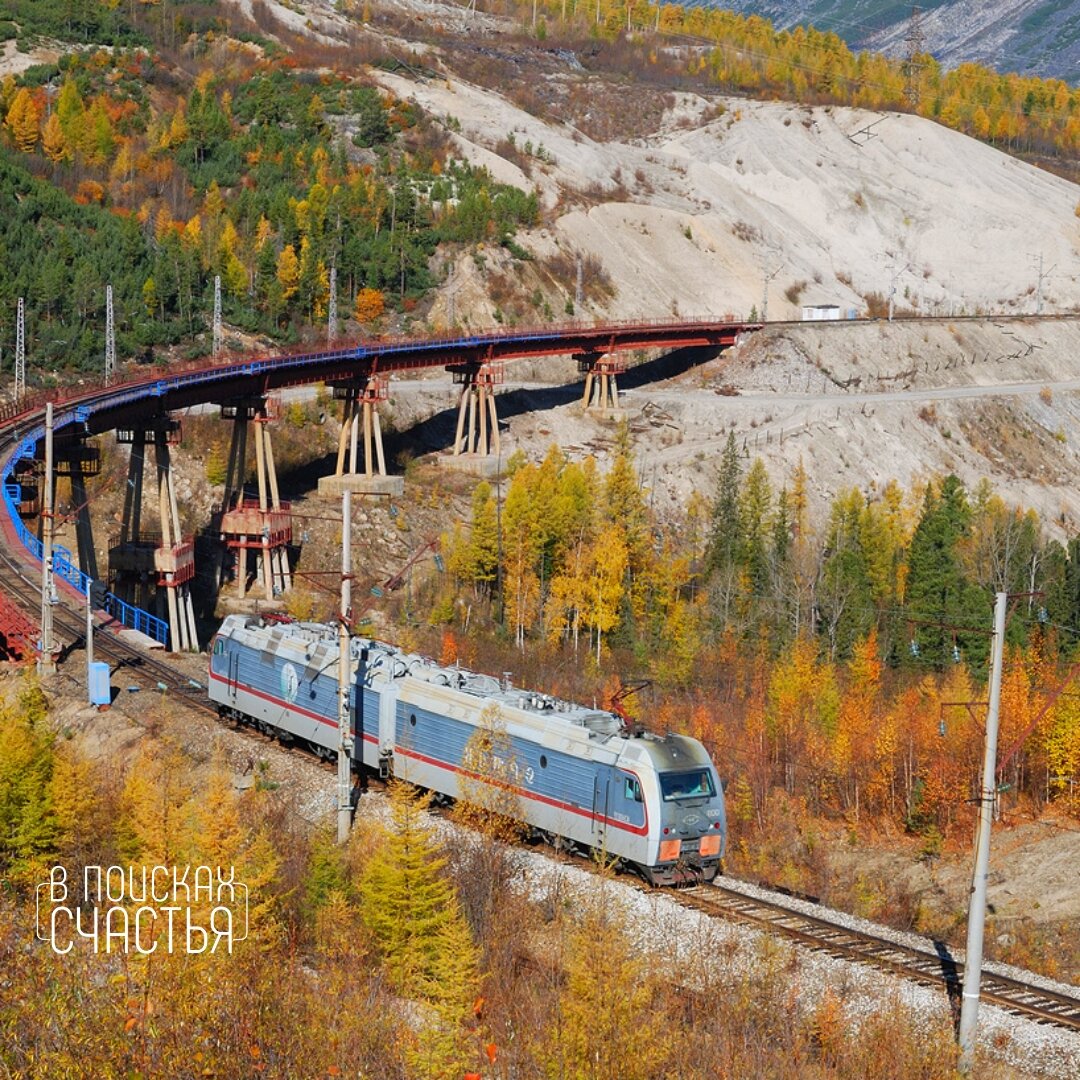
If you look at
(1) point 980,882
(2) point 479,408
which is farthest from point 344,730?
(2) point 479,408

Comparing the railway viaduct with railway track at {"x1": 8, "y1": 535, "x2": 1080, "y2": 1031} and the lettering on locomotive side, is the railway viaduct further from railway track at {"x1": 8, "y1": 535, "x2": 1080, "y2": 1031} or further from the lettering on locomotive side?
railway track at {"x1": 8, "y1": 535, "x2": 1080, "y2": 1031}

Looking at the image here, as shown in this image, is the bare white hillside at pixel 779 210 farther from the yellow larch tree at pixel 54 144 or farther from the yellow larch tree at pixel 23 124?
the yellow larch tree at pixel 23 124

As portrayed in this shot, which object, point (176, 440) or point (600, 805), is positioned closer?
point (600, 805)

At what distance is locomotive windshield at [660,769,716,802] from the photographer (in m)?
34.0

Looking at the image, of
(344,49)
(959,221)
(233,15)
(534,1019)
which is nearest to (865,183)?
(959,221)

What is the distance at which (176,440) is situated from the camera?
2874 inches

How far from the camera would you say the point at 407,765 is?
39.9 metres

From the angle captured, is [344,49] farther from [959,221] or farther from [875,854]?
[875,854]

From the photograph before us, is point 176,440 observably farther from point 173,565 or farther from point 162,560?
point 173,565

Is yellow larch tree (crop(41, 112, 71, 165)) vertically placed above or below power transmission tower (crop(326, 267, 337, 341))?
above

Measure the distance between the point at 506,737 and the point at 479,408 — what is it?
66.2 m

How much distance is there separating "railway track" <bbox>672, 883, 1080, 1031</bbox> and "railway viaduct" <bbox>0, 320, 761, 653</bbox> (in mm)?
26621

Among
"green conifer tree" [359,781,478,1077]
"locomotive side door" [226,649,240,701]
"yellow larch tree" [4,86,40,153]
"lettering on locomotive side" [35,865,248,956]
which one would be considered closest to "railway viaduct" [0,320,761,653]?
"locomotive side door" [226,649,240,701]

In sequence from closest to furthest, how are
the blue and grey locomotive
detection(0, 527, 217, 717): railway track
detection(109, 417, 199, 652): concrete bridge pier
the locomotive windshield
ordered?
1. the locomotive windshield
2. the blue and grey locomotive
3. detection(0, 527, 217, 717): railway track
4. detection(109, 417, 199, 652): concrete bridge pier
